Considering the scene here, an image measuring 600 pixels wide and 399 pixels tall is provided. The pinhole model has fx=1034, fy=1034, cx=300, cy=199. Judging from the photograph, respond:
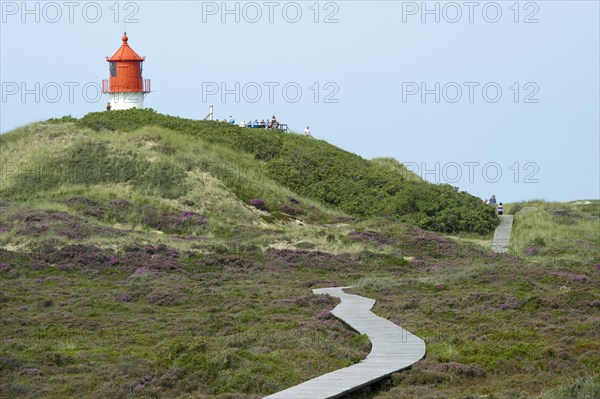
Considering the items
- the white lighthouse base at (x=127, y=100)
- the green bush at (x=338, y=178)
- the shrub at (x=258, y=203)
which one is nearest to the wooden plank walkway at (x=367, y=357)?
the shrub at (x=258, y=203)

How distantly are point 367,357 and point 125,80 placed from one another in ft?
146

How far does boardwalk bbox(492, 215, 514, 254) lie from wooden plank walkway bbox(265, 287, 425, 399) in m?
21.1

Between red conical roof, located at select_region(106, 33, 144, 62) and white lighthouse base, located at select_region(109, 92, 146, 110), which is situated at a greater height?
red conical roof, located at select_region(106, 33, 144, 62)

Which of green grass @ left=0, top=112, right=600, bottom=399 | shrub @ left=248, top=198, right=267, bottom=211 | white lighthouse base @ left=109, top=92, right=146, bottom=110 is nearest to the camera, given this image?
green grass @ left=0, top=112, right=600, bottom=399

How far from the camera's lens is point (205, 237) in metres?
43.3

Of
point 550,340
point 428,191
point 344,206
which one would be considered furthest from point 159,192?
point 550,340

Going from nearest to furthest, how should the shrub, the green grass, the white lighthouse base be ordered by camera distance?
1. the green grass
2. the shrub
3. the white lighthouse base

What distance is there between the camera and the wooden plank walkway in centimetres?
1762

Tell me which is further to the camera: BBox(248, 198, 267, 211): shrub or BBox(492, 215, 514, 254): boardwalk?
BBox(248, 198, 267, 211): shrub

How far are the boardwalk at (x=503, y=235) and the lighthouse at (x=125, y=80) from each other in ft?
76.0

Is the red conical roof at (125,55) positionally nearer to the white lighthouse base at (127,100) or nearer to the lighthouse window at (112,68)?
the lighthouse window at (112,68)

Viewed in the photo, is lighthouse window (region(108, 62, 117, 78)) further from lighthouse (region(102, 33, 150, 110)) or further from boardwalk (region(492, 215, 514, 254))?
boardwalk (region(492, 215, 514, 254))

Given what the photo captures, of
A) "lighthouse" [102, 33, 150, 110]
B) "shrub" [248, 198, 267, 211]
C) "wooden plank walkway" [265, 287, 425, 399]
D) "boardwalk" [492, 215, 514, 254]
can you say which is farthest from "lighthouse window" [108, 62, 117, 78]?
"wooden plank walkway" [265, 287, 425, 399]

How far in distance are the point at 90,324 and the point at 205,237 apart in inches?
669
